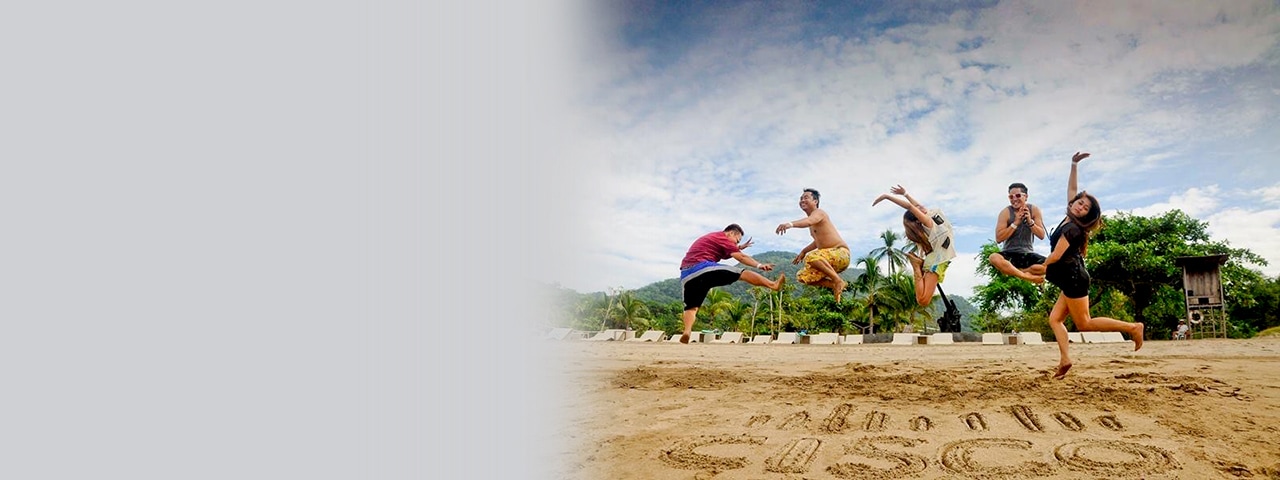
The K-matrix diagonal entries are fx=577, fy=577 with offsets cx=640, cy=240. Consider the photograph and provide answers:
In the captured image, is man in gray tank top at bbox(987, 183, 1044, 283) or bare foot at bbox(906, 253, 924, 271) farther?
bare foot at bbox(906, 253, 924, 271)

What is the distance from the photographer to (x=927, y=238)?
5586 millimetres

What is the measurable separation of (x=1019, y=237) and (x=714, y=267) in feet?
9.31

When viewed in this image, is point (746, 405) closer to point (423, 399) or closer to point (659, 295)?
point (423, 399)

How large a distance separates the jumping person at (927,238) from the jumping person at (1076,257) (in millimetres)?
849

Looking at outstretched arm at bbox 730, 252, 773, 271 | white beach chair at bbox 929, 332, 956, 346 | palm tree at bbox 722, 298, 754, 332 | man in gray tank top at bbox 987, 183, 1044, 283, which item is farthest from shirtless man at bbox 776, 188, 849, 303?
palm tree at bbox 722, 298, 754, 332

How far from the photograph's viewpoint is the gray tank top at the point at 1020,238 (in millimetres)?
5297

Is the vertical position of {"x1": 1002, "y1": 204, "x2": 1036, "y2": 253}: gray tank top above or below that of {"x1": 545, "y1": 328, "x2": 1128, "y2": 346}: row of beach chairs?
above

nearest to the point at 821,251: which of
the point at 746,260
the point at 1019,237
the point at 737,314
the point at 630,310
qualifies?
the point at 746,260

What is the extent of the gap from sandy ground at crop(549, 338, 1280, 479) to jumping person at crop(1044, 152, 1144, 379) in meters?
1.02

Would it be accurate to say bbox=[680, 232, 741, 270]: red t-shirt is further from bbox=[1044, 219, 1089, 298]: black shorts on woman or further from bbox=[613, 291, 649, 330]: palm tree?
bbox=[613, 291, 649, 330]: palm tree

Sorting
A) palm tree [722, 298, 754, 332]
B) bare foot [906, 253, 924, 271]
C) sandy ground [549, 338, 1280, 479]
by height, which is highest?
bare foot [906, 253, 924, 271]

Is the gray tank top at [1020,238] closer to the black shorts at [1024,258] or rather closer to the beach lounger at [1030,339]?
the black shorts at [1024,258]

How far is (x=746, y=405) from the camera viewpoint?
7.80 meters

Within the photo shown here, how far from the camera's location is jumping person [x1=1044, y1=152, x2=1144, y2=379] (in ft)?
16.5
